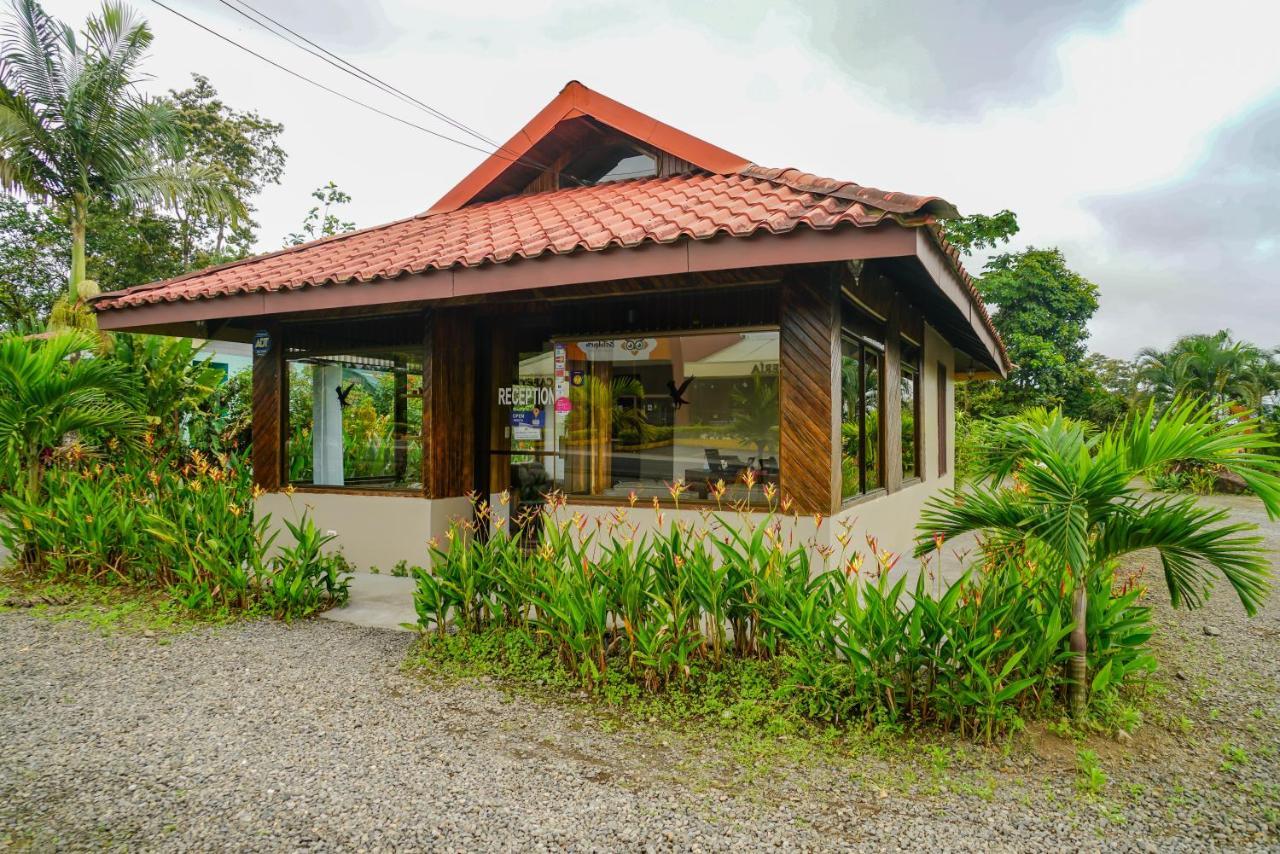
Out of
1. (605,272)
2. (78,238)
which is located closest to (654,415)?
(605,272)

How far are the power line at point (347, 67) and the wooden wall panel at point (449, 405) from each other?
253cm

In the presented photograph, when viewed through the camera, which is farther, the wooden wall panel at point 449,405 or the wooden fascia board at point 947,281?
the wooden wall panel at point 449,405

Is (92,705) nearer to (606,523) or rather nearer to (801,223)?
(606,523)

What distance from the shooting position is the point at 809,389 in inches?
215

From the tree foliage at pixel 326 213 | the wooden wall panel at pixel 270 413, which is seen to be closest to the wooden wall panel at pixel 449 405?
the wooden wall panel at pixel 270 413

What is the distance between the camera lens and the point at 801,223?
4449mm

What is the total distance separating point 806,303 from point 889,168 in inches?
1149

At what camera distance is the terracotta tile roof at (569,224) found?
4723 mm

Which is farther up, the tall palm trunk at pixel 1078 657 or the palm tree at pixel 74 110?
the palm tree at pixel 74 110

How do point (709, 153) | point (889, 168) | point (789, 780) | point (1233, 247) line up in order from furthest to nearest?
point (1233, 247)
point (889, 168)
point (709, 153)
point (789, 780)

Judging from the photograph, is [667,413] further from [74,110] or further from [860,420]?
[74,110]

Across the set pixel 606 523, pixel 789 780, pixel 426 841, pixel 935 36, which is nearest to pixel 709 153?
pixel 606 523

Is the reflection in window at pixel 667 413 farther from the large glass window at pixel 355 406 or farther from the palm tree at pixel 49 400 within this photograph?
the palm tree at pixel 49 400

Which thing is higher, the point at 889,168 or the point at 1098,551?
the point at 889,168
